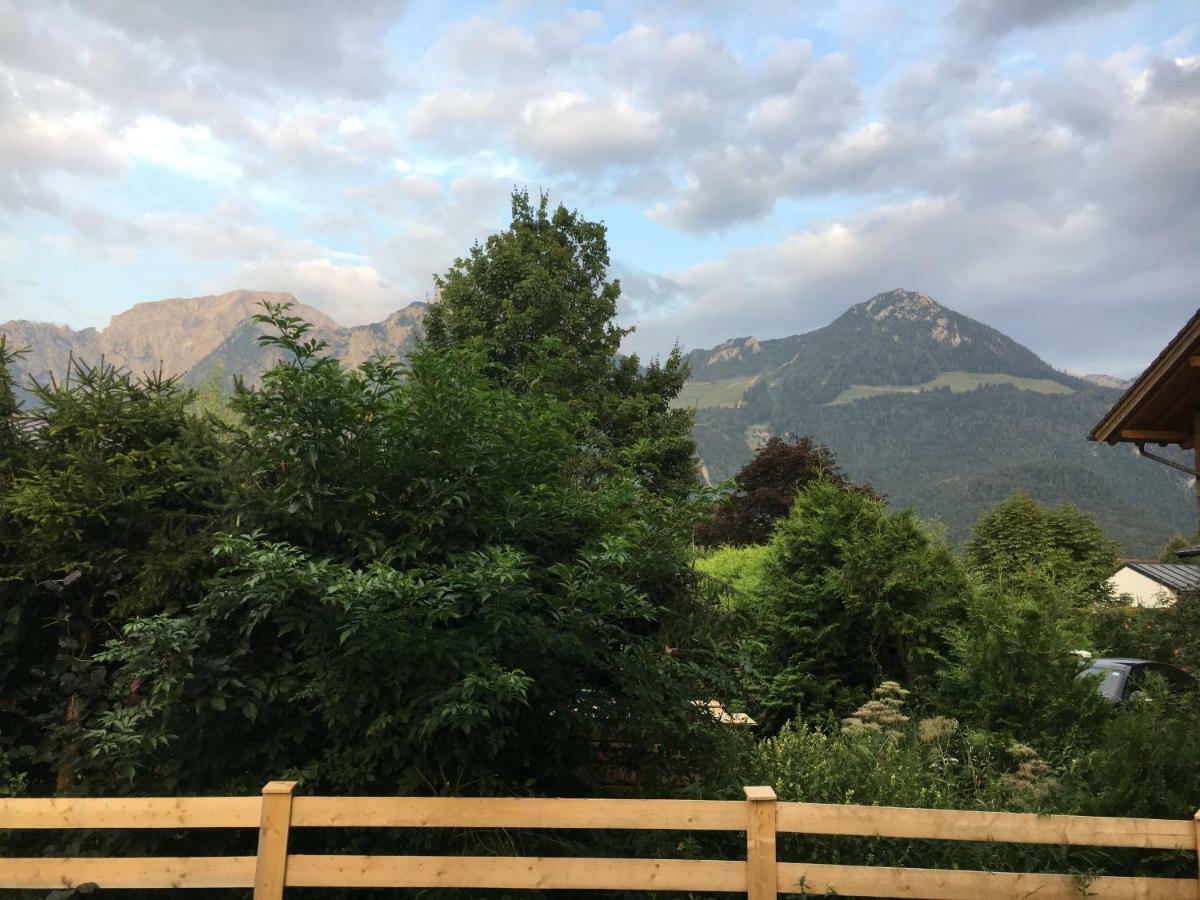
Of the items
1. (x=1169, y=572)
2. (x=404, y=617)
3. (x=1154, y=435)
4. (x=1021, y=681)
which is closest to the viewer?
(x=404, y=617)

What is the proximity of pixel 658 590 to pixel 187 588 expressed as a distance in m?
2.93

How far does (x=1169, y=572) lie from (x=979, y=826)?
4475 centimetres

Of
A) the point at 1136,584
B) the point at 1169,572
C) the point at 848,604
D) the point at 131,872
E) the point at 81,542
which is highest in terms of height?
the point at 81,542

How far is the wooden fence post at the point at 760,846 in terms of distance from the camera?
13.1 feet

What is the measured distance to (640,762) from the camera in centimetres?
526

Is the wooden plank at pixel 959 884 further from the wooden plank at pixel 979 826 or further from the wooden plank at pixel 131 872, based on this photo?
the wooden plank at pixel 131 872

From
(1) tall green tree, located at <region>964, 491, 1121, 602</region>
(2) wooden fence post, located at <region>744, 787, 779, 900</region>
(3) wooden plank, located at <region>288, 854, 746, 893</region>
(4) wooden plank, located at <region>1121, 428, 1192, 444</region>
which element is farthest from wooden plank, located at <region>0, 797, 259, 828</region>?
(1) tall green tree, located at <region>964, 491, 1121, 602</region>

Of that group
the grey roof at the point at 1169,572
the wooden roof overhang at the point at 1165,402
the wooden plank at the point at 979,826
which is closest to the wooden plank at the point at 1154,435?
the wooden roof overhang at the point at 1165,402

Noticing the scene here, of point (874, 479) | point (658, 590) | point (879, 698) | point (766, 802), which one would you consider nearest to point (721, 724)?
point (658, 590)

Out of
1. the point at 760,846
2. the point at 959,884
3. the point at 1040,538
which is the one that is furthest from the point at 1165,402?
the point at 1040,538

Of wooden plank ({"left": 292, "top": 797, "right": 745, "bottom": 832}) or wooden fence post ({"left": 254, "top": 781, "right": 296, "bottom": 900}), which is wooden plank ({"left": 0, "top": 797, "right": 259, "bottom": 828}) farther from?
wooden plank ({"left": 292, "top": 797, "right": 745, "bottom": 832})

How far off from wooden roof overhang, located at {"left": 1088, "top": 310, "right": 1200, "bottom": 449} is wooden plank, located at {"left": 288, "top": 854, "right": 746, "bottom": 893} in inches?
306

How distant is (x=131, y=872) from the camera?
4.07 metres

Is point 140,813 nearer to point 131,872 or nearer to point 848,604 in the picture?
point 131,872
